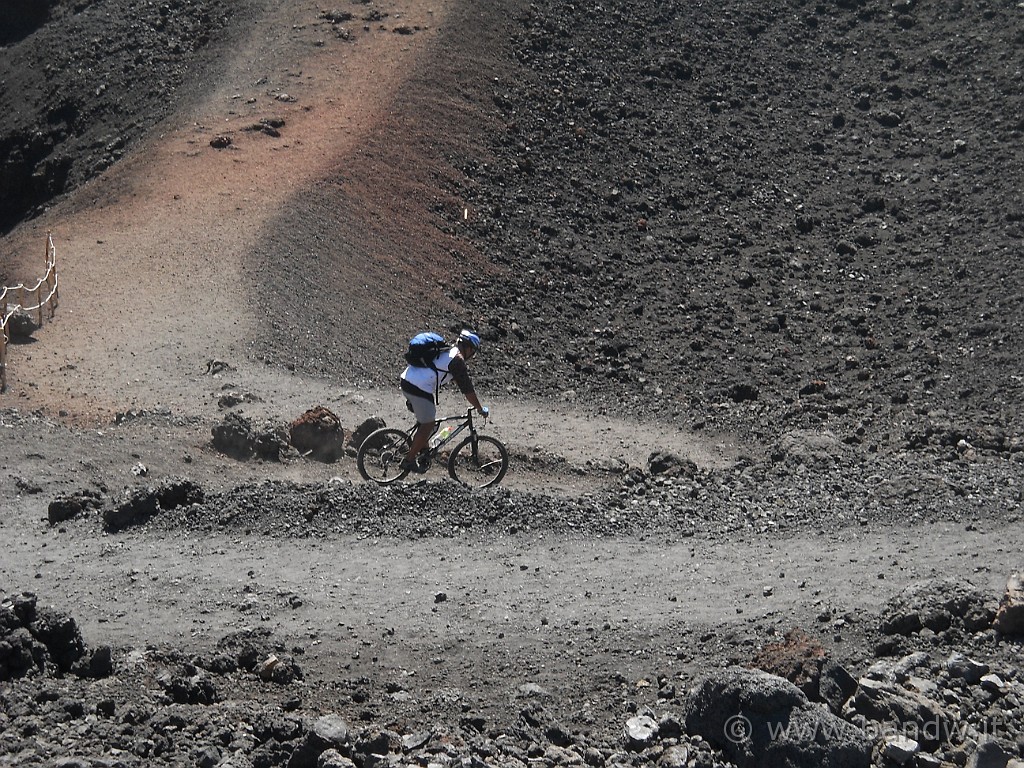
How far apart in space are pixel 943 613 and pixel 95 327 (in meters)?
11.8

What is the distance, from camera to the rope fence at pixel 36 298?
15406 millimetres

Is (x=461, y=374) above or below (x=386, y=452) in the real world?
above

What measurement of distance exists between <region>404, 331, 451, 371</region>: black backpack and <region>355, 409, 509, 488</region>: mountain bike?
27.6 inches

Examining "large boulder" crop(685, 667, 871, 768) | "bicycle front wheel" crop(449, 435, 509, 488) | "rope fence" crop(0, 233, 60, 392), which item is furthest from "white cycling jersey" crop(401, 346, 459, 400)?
"rope fence" crop(0, 233, 60, 392)

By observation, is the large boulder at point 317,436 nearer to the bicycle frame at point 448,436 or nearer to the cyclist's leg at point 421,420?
the bicycle frame at point 448,436

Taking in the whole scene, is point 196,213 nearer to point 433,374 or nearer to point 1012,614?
point 433,374

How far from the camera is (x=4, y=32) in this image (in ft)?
94.5

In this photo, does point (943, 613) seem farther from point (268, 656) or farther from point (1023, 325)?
point (1023, 325)

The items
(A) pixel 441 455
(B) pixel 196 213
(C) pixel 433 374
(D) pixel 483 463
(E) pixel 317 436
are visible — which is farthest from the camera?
(B) pixel 196 213

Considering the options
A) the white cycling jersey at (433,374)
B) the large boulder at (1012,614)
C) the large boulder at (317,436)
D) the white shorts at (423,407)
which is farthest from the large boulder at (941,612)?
the large boulder at (317,436)

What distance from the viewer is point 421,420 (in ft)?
38.3

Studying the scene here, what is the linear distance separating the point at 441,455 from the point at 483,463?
0.46 metres

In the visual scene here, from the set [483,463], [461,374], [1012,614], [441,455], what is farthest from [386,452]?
[1012,614]

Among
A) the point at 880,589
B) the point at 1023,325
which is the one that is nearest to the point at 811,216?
the point at 1023,325
